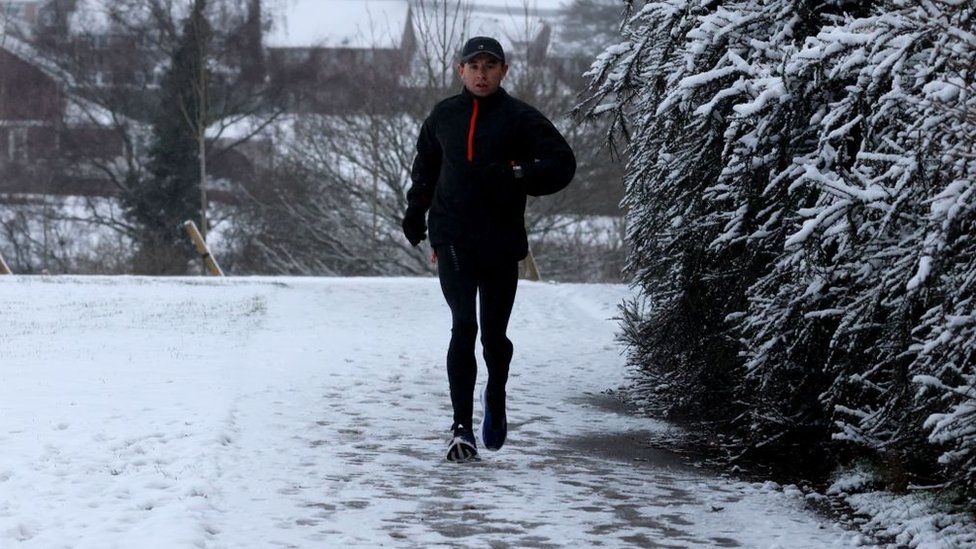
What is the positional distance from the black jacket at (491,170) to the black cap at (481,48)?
0.64 feet

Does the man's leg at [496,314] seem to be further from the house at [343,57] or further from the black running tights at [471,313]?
the house at [343,57]

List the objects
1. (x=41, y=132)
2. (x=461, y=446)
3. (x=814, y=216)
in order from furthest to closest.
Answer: (x=41, y=132) → (x=461, y=446) → (x=814, y=216)

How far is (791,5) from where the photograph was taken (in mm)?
6617

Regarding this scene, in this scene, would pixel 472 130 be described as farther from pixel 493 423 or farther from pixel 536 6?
pixel 536 6

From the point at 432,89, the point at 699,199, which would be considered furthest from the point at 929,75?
the point at 432,89

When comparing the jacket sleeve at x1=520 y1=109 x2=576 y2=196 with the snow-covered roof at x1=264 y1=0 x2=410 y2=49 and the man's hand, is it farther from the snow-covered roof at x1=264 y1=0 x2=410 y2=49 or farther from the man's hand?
the snow-covered roof at x1=264 y1=0 x2=410 y2=49

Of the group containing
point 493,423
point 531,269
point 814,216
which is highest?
point 814,216

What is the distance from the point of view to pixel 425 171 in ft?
23.3

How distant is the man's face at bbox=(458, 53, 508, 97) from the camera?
22.2ft

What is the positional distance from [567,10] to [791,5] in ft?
167

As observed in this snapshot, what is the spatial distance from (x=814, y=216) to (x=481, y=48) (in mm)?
1727

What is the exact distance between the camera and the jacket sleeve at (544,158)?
22.2 feet

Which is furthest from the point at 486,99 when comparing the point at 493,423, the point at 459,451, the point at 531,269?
the point at 531,269

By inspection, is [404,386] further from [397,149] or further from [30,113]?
[30,113]
